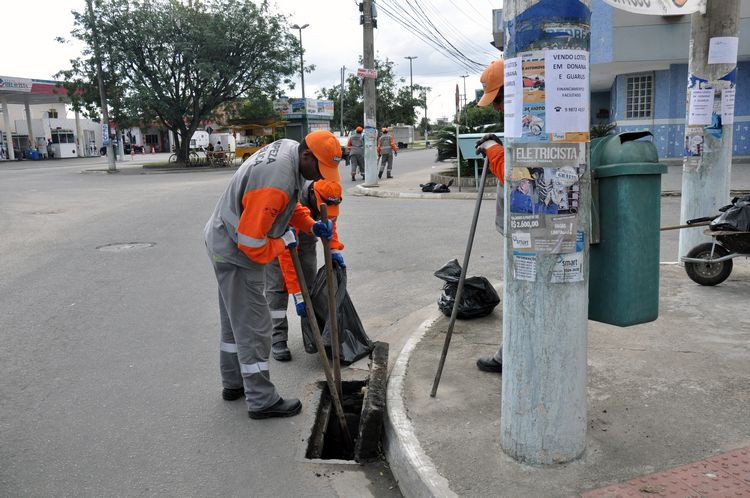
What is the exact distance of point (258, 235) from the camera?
3.74 meters

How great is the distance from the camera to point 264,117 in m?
34.5

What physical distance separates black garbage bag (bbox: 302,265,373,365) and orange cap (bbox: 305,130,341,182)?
1.17 m

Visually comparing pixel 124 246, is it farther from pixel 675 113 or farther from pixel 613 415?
pixel 675 113

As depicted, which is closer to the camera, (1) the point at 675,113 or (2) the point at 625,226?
(2) the point at 625,226

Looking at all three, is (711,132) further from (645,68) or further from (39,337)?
(645,68)

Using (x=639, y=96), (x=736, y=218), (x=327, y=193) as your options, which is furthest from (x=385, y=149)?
(x=327, y=193)

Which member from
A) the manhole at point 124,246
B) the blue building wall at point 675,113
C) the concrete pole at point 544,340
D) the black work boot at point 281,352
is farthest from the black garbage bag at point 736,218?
the blue building wall at point 675,113

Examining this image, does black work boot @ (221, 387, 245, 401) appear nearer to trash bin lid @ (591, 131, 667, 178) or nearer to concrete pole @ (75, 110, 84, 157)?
trash bin lid @ (591, 131, 667, 178)

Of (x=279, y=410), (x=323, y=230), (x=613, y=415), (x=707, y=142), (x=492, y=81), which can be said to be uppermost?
(x=492, y=81)

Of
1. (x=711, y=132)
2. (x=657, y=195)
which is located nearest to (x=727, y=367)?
(x=657, y=195)

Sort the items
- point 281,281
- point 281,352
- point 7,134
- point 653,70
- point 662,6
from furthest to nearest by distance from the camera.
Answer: point 7,134, point 653,70, point 662,6, point 281,281, point 281,352

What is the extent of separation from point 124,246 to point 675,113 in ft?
62.9

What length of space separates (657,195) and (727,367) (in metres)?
1.77

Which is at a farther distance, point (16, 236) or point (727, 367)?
point (16, 236)
